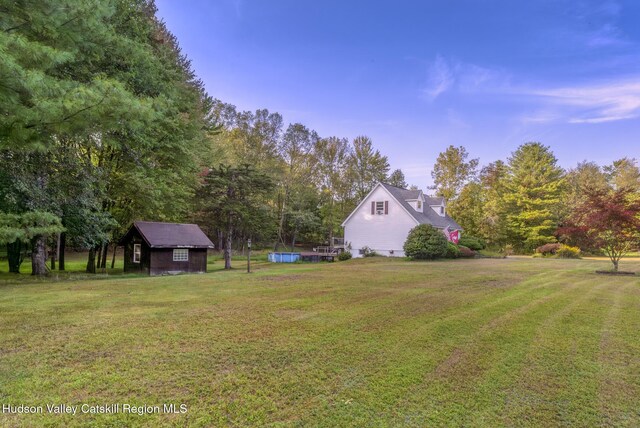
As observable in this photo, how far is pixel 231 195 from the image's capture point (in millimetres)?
21359

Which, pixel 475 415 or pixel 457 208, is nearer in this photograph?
pixel 475 415

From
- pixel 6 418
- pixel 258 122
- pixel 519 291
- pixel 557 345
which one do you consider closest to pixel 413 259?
pixel 519 291

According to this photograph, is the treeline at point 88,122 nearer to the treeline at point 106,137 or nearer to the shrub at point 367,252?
the treeline at point 106,137

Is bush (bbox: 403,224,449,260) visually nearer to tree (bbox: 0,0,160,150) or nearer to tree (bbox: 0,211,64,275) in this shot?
tree (bbox: 0,211,64,275)

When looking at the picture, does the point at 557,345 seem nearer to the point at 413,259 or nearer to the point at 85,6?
the point at 85,6

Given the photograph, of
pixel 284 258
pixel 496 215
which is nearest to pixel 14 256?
pixel 284 258

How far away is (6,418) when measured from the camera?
266 centimetres

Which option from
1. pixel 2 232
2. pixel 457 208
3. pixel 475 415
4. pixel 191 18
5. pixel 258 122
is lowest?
pixel 475 415

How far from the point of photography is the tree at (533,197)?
32.5m

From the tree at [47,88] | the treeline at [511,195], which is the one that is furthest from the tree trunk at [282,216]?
the tree at [47,88]

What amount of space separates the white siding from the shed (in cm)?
1395

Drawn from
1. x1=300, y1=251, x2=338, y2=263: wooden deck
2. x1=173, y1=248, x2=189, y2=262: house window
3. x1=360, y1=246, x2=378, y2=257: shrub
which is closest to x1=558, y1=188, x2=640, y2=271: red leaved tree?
x1=360, y1=246, x2=378, y2=257: shrub

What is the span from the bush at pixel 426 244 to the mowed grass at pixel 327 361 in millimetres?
15118

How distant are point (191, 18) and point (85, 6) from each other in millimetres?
12077
